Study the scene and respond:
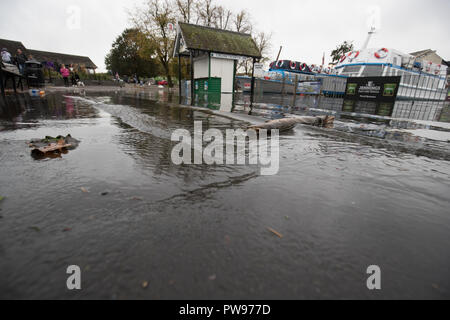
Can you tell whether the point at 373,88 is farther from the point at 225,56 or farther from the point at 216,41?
the point at 216,41

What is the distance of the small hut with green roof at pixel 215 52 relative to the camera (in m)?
15.0

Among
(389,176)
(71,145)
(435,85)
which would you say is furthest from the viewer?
(435,85)

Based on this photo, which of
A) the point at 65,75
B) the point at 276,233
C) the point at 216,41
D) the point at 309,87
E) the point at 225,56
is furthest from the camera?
the point at 309,87

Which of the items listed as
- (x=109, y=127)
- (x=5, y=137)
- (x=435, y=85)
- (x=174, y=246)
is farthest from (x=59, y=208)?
(x=435, y=85)

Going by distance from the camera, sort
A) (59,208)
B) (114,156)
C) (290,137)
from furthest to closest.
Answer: (290,137) → (114,156) → (59,208)

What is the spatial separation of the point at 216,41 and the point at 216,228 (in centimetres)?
1686

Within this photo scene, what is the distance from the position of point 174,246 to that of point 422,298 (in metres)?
1.34

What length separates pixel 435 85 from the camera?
77.4 feet

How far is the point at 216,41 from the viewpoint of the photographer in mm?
15719

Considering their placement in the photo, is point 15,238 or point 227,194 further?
point 227,194

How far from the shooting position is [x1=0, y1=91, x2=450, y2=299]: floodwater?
112cm

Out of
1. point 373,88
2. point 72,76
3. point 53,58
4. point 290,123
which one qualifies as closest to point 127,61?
point 53,58

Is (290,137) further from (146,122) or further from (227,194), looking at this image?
(146,122)

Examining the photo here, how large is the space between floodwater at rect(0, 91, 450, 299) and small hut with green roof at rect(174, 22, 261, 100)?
562 inches
